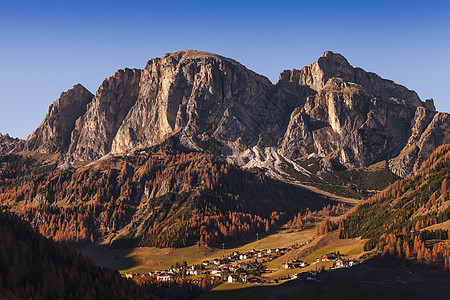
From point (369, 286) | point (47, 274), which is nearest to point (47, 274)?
point (47, 274)

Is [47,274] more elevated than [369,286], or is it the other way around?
[47,274]

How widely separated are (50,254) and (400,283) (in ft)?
438

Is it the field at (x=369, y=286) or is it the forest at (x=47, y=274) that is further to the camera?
the field at (x=369, y=286)

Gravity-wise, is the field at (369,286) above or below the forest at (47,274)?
below

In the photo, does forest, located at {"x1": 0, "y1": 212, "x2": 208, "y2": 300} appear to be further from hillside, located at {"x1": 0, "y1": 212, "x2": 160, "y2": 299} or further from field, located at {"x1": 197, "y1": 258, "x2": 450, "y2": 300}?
field, located at {"x1": 197, "y1": 258, "x2": 450, "y2": 300}

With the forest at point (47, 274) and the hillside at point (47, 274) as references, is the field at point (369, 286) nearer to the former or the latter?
the forest at point (47, 274)

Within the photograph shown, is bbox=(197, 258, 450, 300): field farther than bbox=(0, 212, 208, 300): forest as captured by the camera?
Yes

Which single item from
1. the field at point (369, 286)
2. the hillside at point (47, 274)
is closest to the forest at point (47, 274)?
the hillside at point (47, 274)

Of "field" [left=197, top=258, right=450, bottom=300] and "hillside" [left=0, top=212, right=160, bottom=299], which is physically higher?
"hillside" [left=0, top=212, right=160, bottom=299]

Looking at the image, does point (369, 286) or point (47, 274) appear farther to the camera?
point (369, 286)

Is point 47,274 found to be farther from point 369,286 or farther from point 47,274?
point 369,286

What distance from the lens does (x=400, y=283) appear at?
17788 centimetres

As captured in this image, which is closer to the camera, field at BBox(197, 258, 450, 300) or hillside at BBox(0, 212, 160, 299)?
hillside at BBox(0, 212, 160, 299)

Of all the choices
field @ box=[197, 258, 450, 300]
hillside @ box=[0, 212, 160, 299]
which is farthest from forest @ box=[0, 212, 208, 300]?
field @ box=[197, 258, 450, 300]
